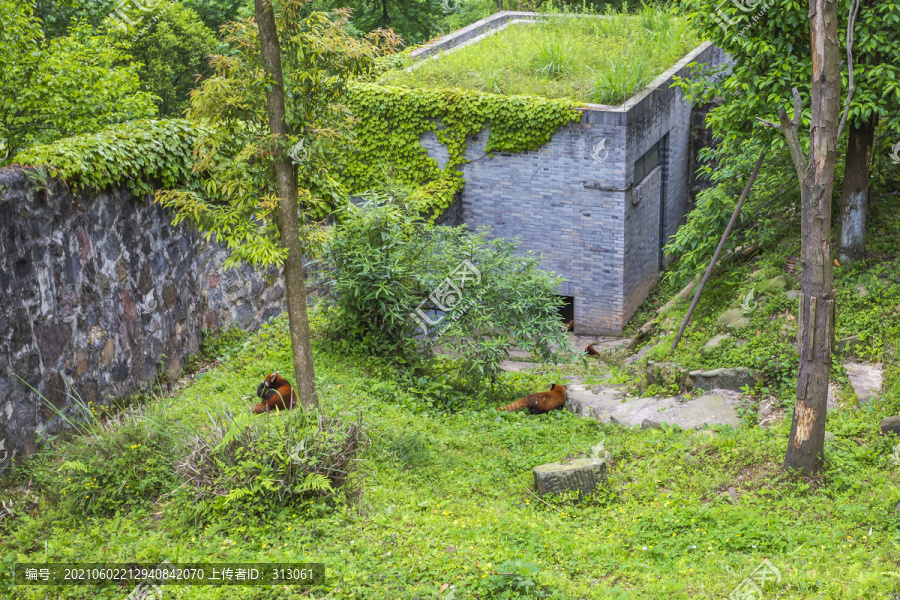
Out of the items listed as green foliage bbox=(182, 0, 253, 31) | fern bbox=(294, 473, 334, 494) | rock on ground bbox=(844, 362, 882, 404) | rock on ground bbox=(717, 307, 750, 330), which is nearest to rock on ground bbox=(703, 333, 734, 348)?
rock on ground bbox=(717, 307, 750, 330)

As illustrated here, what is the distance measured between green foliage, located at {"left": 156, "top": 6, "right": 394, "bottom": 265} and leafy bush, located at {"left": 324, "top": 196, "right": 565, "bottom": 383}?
9.35 feet

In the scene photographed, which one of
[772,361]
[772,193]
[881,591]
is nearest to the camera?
[881,591]

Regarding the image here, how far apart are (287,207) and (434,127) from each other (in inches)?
368

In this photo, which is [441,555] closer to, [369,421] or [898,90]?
[369,421]

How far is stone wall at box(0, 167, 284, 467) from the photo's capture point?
6914mm

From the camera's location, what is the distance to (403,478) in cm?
690

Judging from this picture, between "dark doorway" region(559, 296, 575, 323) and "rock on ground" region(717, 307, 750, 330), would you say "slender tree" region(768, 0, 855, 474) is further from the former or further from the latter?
"dark doorway" region(559, 296, 575, 323)

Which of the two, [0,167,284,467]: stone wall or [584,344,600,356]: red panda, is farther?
[584,344,600,356]: red panda

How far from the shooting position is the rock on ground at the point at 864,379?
26.0ft

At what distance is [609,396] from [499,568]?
18.9 ft

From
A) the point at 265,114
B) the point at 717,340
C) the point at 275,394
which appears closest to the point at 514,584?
the point at 275,394

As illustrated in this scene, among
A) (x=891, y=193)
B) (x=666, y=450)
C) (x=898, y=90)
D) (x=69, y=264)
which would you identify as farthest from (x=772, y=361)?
(x=69, y=264)

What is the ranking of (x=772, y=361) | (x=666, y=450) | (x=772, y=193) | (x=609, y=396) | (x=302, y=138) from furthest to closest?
(x=772, y=193) → (x=609, y=396) → (x=772, y=361) → (x=666, y=450) → (x=302, y=138)

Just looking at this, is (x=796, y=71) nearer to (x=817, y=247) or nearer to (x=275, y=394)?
(x=817, y=247)
